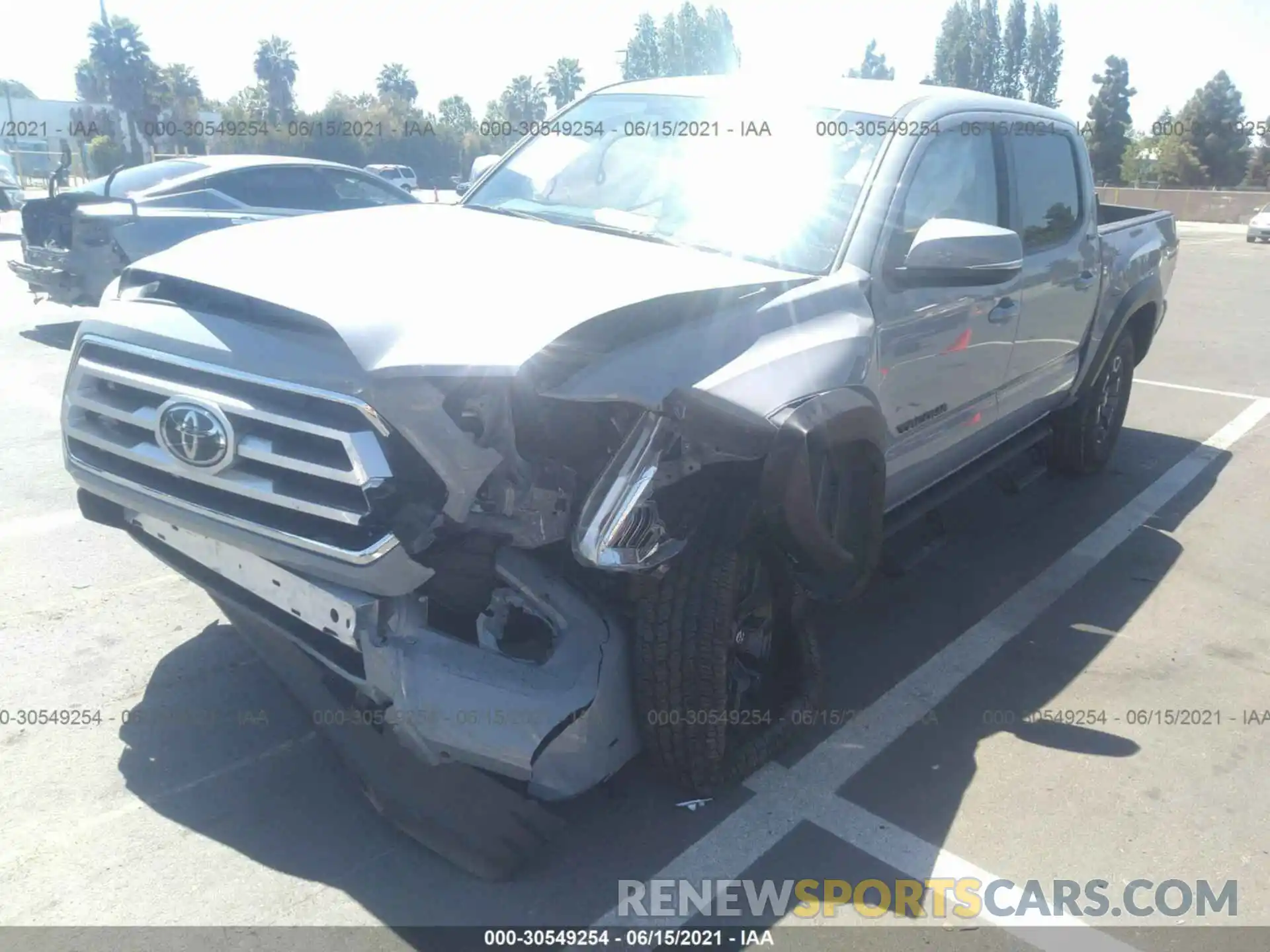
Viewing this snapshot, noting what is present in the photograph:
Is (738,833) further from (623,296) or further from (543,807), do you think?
(623,296)

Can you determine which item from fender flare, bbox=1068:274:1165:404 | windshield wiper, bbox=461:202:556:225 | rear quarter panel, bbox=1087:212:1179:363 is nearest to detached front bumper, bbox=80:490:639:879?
windshield wiper, bbox=461:202:556:225

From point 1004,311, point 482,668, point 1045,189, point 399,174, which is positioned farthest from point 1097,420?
point 399,174

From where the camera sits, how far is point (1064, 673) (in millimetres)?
4137

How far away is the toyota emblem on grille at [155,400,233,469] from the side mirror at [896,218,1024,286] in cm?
223

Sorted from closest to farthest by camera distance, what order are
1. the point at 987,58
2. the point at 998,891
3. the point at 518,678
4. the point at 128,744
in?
the point at 518,678, the point at 998,891, the point at 128,744, the point at 987,58

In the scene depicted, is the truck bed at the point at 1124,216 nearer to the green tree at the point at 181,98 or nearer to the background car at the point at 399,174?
the background car at the point at 399,174

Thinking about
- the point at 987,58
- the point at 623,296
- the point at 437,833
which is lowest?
the point at 437,833

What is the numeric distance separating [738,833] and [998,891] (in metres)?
0.72

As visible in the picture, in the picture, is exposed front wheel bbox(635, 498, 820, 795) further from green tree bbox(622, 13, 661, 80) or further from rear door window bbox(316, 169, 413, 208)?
green tree bbox(622, 13, 661, 80)

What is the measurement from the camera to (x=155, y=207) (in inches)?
346

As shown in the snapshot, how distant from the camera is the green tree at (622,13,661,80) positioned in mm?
64562

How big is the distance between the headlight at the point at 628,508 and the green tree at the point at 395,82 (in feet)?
305

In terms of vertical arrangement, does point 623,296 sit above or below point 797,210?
below

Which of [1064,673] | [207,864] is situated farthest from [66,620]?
[1064,673]
